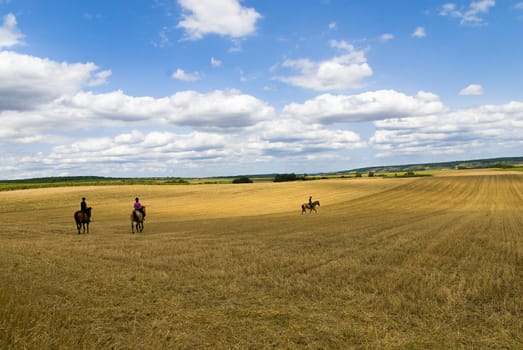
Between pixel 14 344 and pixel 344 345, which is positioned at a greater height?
pixel 14 344

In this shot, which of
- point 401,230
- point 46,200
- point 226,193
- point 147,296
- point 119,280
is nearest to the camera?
point 147,296

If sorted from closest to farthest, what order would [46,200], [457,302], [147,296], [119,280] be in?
[457,302] < [147,296] < [119,280] < [46,200]

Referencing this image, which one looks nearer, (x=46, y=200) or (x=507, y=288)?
(x=507, y=288)

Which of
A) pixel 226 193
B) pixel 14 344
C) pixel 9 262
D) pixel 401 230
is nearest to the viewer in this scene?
pixel 14 344

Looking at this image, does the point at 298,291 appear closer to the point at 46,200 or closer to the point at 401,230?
the point at 401,230

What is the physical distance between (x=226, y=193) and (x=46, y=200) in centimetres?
2902

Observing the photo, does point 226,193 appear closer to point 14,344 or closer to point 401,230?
point 401,230

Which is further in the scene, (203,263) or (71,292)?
(203,263)

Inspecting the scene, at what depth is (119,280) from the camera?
41.4 feet

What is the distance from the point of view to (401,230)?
24.9m

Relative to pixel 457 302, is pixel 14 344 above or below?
above

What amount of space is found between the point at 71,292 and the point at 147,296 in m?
2.14

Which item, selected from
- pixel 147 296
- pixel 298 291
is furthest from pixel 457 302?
pixel 147 296

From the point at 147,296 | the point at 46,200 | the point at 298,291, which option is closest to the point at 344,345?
the point at 298,291
